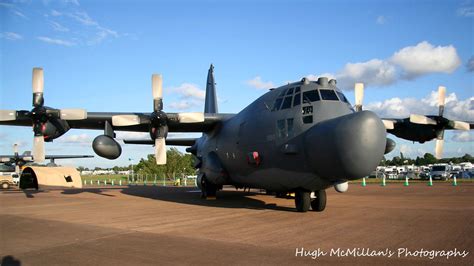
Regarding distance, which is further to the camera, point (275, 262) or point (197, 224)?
point (197, 224)

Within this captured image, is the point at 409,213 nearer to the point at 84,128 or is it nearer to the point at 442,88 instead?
the point at 442,88

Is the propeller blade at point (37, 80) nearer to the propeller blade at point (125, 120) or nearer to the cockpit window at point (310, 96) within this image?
the propeller blade at point (125, 120)

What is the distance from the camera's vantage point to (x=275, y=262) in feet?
19.7

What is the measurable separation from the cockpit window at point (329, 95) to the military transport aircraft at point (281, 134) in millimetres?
35

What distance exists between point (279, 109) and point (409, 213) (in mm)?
5467

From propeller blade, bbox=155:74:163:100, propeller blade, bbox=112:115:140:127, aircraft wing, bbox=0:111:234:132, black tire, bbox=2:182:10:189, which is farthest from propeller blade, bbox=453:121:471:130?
black tire, bbox=2:182:10:189

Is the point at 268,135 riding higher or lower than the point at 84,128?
lower

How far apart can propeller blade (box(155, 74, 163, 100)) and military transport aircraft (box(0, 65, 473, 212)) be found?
0.05 metres

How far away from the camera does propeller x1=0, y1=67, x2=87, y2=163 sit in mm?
16156

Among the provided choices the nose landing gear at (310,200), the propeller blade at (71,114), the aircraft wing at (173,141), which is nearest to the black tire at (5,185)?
the aircraft wing at (173,141)

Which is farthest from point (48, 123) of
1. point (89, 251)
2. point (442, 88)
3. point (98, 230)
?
point (442, 88)

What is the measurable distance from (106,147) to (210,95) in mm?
11478

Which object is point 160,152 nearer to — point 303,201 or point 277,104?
point 277,104

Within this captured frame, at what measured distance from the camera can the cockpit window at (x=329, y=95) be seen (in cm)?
1163
